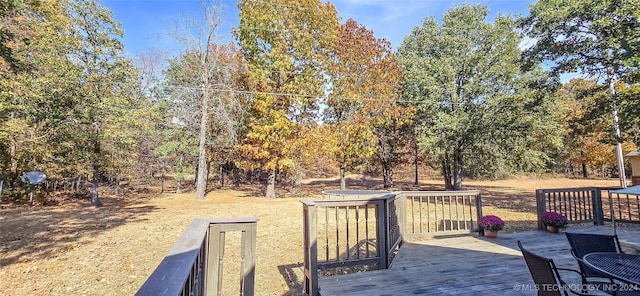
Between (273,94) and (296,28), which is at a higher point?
(296,28)

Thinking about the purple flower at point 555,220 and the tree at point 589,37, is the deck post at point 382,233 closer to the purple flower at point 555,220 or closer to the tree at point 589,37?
the purple flower at point 555,220

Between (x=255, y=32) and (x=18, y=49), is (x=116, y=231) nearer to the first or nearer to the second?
(x=18, y=49)

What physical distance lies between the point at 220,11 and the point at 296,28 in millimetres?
3453

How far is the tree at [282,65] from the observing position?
1220 centimetres

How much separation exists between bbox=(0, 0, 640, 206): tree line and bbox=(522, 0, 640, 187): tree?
0.04 meters

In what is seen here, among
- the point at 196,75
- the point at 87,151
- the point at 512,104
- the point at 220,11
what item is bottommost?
the point at 87,151

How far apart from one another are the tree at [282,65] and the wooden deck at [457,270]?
27.7 feet

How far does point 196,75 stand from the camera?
51.4 ft

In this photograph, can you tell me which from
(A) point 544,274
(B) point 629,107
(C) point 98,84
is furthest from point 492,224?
(C) point 98,84

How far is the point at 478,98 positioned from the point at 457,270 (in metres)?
11.5

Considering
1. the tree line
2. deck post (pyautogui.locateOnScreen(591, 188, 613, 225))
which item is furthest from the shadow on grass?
deck post (pyautogui.locateOnScreen(591, 188, 613, 225))

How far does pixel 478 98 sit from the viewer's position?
1305 centimetres

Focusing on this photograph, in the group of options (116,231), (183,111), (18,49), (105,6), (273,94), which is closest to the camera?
(116,231)

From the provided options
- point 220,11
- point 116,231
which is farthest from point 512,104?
point 116,231
